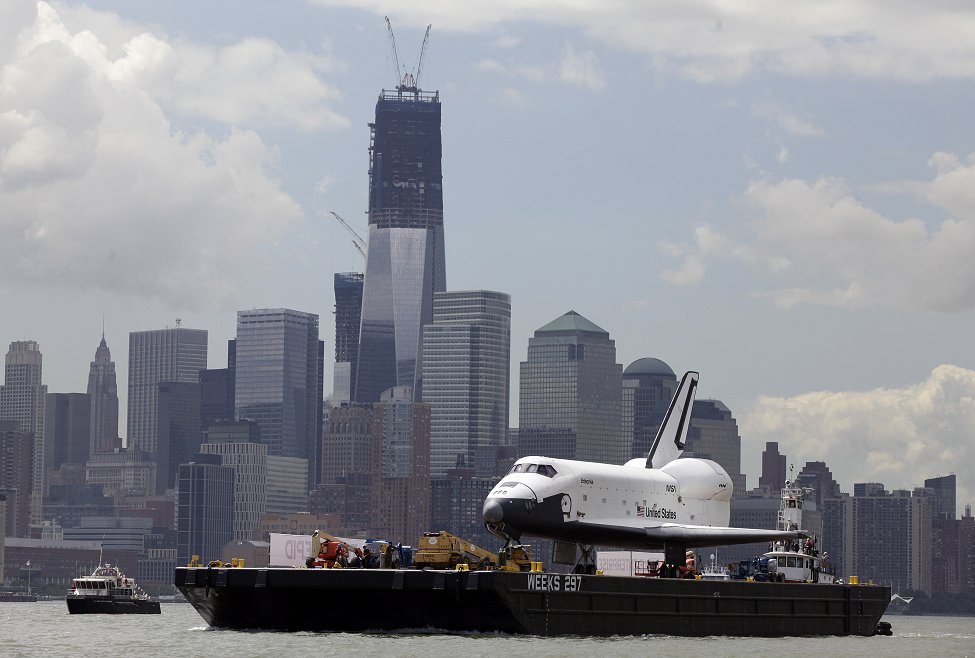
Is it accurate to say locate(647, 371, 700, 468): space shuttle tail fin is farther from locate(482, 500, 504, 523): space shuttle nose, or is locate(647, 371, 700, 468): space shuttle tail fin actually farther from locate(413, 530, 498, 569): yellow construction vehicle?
locate(413, 530, 498, 569): yellow construction vehicle

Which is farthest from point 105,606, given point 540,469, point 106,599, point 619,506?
point 540,469

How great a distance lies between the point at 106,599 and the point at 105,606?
1.89ft

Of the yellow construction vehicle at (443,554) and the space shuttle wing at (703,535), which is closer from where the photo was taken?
the yellow construction vehicle at (443,554)

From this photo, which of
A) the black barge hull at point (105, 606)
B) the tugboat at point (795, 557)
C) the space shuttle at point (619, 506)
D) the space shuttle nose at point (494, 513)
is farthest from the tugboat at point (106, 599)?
the space shuttle nose at point (494, 513)

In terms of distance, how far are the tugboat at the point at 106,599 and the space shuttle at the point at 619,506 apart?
64709 mm

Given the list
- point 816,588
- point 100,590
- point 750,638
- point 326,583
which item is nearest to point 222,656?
point 326,583

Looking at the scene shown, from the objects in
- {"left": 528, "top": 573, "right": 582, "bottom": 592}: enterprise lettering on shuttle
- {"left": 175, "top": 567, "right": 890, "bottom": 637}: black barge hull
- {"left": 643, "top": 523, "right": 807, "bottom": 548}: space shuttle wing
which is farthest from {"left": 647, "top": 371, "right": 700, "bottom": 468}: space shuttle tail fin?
{"left": 528, "top": 573, "right": 582, "bottom": 592}: enterprise lettering on shuttle

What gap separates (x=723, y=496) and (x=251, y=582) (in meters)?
28.0

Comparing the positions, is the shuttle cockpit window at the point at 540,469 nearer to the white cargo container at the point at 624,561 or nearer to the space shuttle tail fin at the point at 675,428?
the white cargo container at the point at 624,561

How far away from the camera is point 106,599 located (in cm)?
14712

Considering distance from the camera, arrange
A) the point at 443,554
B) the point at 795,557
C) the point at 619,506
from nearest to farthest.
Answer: the point at 443,554, the point at 619,506, the point at 795,557

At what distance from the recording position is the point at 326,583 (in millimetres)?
74188

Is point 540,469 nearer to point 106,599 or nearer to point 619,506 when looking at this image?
point 619,506

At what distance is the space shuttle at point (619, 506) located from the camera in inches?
3233
